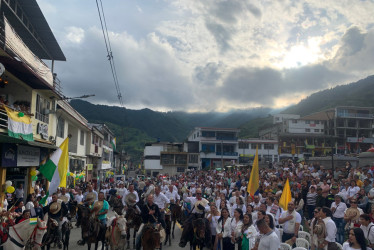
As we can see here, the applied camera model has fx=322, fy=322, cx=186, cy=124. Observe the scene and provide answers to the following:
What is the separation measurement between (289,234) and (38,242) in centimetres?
674

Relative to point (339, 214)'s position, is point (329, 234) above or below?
above

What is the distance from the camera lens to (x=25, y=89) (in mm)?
18547

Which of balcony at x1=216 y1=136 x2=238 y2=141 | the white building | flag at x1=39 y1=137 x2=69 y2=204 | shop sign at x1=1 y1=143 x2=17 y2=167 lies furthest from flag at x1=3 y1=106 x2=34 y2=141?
the white building

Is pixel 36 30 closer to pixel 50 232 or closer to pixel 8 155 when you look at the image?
pixel 8 155

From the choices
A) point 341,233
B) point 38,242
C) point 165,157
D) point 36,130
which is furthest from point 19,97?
point 165,157

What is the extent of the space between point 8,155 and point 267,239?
46.5ft

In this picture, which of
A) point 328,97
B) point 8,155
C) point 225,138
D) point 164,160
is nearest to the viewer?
point 8,155

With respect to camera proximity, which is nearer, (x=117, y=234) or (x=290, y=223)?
(x=290, y=223)

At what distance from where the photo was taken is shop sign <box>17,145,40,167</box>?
17148mm

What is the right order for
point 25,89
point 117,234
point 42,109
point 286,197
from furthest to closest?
1. point 42,109
2. point 25,89
3. point 286,197
4. point 117,234

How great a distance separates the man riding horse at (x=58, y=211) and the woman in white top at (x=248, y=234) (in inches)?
227

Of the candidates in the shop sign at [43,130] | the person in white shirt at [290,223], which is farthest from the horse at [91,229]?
the shop sign at [43,130]

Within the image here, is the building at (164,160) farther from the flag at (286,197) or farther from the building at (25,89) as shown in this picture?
the flag at (286,197)

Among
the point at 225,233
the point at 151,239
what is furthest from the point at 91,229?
the point at 225,233
